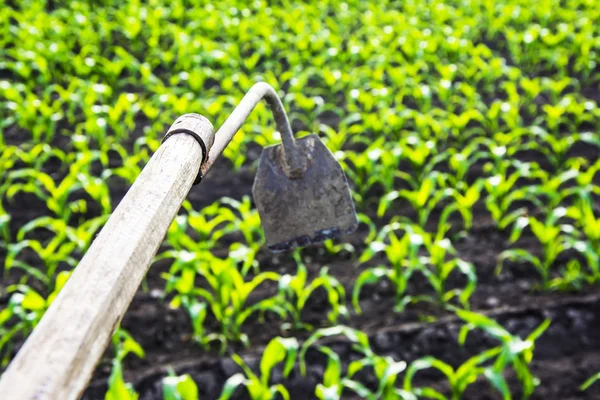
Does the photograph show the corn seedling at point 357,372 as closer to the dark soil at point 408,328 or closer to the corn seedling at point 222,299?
the dark soil at point 408,328

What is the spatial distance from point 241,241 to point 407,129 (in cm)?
161

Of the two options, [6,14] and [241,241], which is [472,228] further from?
[6,14]

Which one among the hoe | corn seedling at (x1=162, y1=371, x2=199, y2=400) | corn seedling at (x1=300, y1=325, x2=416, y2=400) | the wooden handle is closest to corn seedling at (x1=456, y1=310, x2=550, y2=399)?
corn seedling at (x1=300, y1=325, x2=416, y2=400)

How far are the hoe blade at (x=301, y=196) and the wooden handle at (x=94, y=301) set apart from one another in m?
0.68

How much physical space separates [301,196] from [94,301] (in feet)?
3.06

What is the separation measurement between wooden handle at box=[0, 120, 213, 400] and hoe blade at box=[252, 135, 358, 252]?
68 centimetres

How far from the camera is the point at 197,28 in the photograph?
617 centimetres

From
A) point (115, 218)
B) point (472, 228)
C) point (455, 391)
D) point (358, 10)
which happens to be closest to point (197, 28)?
point (358, 10)

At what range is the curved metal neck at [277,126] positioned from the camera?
0.95m

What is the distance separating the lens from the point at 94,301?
50 centimetres

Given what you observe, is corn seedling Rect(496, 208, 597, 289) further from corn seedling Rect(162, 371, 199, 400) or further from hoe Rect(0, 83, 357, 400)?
hoe Rect(0, 83, 357, 400)

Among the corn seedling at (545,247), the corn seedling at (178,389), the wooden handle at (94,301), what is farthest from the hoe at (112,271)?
the corn seedling at (545,247)

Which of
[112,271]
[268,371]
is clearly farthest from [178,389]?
[112,271]

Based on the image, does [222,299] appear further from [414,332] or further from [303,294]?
[414,332]
